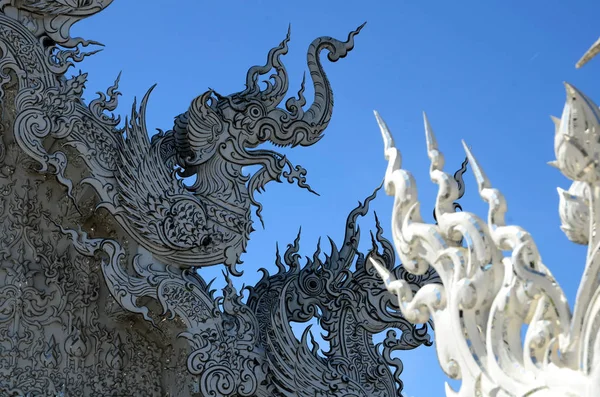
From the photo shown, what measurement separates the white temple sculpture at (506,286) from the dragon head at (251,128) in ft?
8.30

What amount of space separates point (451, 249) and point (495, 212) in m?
0.16

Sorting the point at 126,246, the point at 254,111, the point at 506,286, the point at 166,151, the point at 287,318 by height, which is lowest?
the point at 506,286

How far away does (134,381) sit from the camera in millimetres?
5496

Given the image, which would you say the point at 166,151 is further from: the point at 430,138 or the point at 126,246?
the point at 430,138

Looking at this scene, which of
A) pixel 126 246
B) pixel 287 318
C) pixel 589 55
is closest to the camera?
pixel 589 55

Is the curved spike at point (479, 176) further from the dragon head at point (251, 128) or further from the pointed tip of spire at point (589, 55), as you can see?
the dragon head at point (251, 128)

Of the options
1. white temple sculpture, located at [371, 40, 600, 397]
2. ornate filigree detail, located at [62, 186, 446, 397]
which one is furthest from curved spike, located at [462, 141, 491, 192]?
ornate filigree detail, located at [62, 186, 446, 397]

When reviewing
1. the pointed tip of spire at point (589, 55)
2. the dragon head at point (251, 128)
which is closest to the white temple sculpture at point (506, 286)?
the pointed tip of spire at point (589, 55)

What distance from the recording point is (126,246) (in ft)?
18.1

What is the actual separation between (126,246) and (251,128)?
0.88m

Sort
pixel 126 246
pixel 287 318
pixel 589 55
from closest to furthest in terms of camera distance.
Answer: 1. pixel 589 55
2. pixel 126 246
3. pixel 287 318

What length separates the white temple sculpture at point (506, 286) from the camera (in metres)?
2.61

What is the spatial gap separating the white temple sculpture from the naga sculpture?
227cm

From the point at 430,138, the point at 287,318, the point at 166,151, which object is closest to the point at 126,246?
the point at 166,151
